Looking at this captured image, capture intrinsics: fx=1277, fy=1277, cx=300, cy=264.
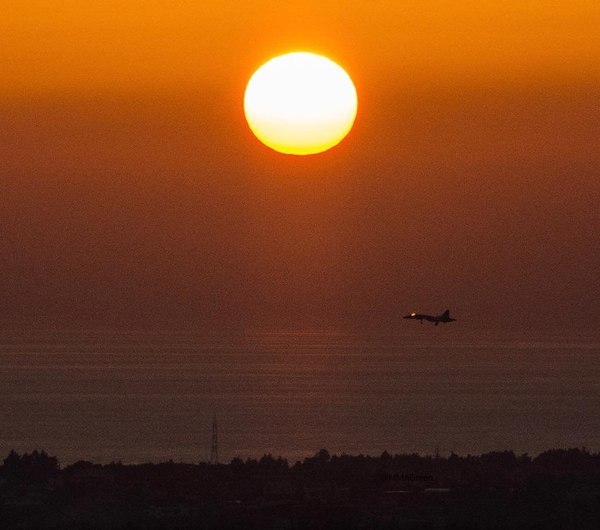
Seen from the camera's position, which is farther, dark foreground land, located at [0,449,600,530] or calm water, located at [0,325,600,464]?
calm water, located at [0,325,600,464]

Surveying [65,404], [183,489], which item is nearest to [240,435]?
[65,404]

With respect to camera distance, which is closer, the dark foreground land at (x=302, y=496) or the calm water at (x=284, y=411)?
the dark foreground land at (x=302, y=496)

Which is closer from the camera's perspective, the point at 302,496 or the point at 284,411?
the point at 302,496

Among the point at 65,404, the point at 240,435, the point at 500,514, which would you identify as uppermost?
the point at 65,404

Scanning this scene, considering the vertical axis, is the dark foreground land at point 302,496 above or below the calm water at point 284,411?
below

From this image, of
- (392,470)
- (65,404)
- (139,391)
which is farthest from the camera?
(139,391)

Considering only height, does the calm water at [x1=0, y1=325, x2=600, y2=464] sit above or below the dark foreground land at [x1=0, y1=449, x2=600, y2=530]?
above

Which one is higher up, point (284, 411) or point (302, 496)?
point (284, 411)

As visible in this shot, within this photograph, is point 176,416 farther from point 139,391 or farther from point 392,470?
point 392,470
